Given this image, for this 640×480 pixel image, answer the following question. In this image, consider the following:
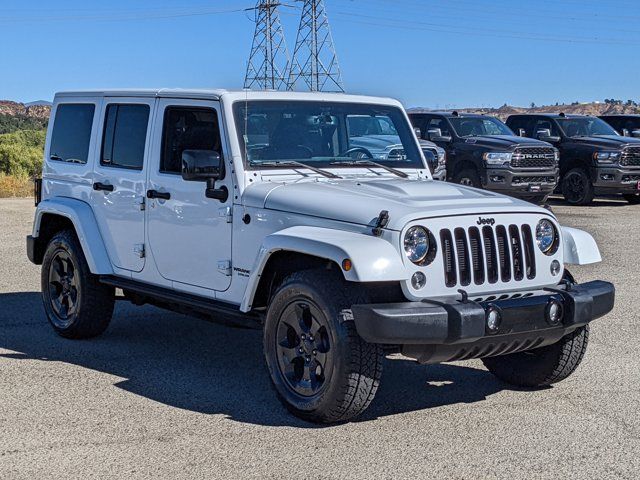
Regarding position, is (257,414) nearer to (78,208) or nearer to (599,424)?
(599,424)

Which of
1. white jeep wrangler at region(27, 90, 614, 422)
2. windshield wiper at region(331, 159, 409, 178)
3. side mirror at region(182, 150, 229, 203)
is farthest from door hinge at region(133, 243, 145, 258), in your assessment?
windshield wiper at region(331, 159, 409, 178)

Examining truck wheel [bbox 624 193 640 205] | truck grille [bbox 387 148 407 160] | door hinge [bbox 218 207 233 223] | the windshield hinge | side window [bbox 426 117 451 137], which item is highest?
side window [bbox 426 117 451 137]

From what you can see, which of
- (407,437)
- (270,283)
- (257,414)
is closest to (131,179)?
(270,283)

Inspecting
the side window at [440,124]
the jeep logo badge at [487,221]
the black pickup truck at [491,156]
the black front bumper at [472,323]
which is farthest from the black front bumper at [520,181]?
the jeep logo badge at [487,221]

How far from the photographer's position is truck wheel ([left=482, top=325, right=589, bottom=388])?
652cm

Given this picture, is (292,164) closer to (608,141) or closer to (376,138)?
(376,138)

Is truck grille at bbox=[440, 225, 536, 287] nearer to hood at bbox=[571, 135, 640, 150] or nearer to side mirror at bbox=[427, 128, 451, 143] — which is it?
side mirror at bbox=[427, 128, 451, 143]

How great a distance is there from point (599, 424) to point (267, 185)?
2.46 metres

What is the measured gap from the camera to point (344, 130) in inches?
286

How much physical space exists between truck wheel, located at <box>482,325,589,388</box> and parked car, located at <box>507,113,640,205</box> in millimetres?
14801

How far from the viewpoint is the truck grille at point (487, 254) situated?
5770 mm

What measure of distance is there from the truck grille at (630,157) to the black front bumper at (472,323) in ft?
50.7

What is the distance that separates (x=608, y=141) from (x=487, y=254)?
1634 centimetres

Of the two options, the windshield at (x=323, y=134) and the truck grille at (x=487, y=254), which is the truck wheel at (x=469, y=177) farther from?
the truck grille at (x=487, y=254)
